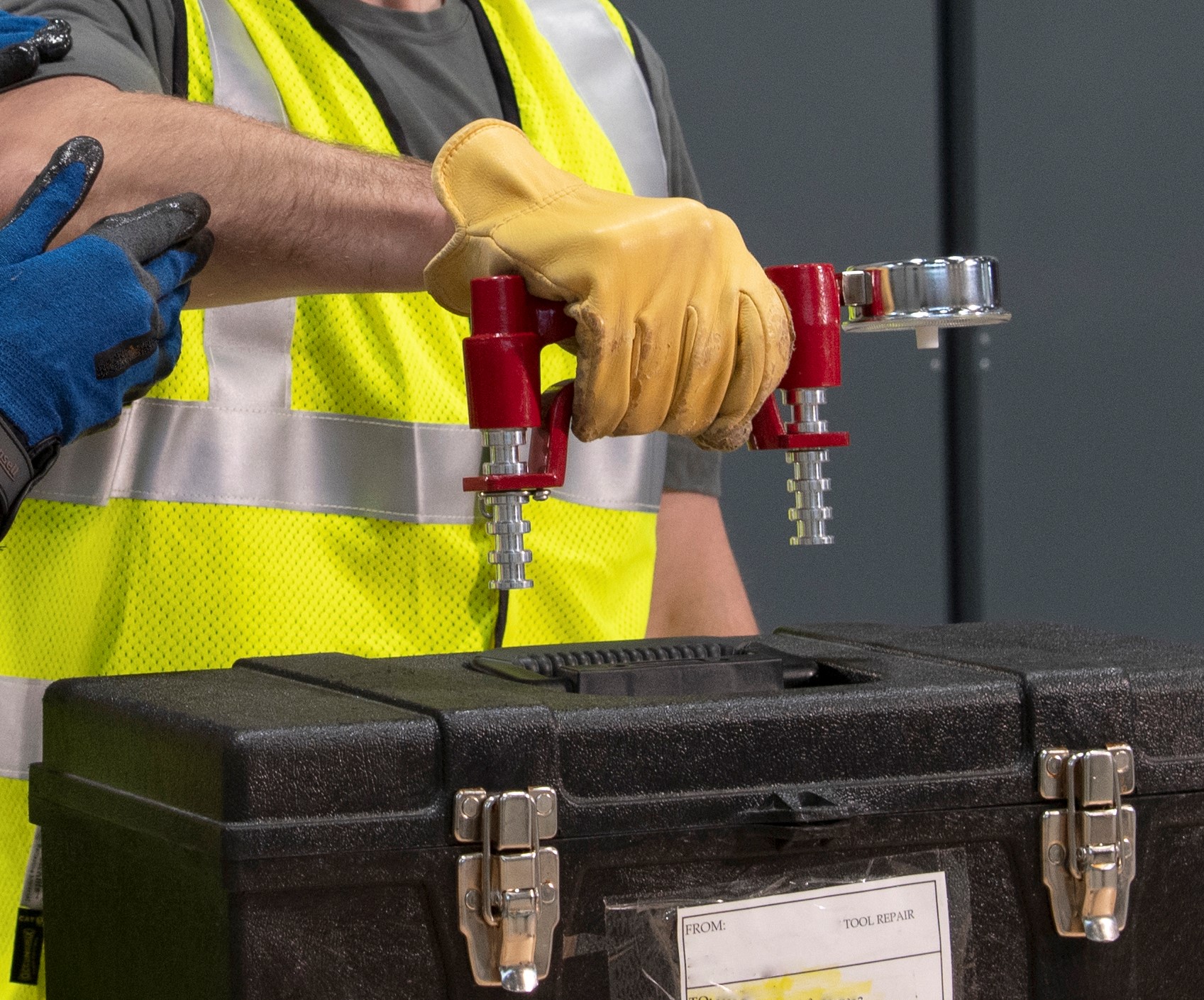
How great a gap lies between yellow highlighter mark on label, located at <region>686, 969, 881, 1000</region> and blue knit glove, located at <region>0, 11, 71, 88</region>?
69 cm

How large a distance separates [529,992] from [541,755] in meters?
0.12

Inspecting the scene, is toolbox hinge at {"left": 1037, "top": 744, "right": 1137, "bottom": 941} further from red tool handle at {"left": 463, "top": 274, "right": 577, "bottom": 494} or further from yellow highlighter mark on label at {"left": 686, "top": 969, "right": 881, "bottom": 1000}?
red tool handle at {"left": 463, "top": 274, "right": 577, "bottom": 494}

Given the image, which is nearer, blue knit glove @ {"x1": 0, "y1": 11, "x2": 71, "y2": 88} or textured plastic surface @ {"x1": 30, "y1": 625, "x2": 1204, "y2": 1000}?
textured plastic surface @ {"x1": 30, "y1": 625, "x2": 1204, "y2": 1000}

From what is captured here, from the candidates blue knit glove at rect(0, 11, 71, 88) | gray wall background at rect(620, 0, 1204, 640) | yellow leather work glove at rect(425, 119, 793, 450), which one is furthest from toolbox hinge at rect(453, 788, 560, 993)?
gray wall background at rect(620, 0, 1204, 640)

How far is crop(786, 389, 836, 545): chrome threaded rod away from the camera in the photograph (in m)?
0.98

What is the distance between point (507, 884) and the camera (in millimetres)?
811

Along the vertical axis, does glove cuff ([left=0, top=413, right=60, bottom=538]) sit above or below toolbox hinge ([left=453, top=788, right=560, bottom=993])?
above

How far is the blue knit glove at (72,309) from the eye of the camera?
34.9 inches

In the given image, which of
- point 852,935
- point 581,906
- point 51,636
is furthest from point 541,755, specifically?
point 51,636

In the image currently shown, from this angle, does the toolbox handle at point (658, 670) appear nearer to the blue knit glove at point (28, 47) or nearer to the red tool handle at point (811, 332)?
the red tool handle at point (811, 332)

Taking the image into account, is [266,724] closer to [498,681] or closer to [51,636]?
[498,681]

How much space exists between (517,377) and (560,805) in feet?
0.74

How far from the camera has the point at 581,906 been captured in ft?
2.76

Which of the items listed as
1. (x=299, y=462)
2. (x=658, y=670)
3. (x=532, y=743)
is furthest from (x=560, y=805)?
(x=299, y=462)
